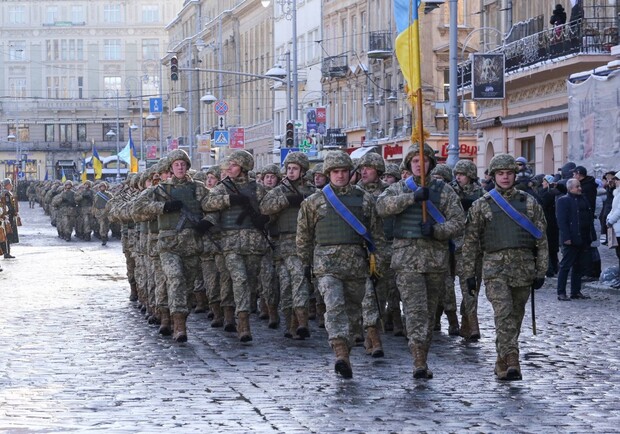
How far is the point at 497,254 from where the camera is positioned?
12477 mm

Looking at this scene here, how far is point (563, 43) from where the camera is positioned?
35750mm

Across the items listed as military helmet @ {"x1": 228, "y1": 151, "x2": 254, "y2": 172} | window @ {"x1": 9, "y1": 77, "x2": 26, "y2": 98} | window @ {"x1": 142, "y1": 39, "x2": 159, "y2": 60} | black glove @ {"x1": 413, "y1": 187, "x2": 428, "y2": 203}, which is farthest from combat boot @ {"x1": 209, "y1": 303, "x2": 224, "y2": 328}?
window @ {"x1": 9, "y1": 77, "x2": 26, "y2": 98}

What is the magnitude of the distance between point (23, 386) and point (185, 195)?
4.21m

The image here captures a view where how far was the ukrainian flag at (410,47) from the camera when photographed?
14320 mm

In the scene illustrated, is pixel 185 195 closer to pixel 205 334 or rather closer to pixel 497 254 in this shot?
pixel 205 334

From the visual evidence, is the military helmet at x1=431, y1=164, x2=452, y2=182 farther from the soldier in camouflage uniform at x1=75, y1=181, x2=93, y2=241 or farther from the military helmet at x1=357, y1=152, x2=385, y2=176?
the soldier in camouflage uniform at x1=75, y1=181, x2=93, y2=241

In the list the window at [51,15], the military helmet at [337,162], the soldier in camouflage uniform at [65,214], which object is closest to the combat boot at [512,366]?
the military helmet at [337,162]

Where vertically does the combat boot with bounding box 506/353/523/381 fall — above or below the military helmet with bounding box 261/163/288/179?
below

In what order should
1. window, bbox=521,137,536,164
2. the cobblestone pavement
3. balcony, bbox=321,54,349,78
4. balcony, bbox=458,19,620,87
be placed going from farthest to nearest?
balcony, bbox=321,54,349,78, window, bbox=521,137,536,164, balcony, bbox=458,19,620,87, the cobblestone pavement

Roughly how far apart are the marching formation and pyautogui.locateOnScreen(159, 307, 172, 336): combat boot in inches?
0.6

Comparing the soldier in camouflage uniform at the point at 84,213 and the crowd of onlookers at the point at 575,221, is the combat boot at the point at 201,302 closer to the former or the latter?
the crowd of onlookers at the point at 575,221

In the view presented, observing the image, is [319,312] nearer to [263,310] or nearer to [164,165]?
[263,310]

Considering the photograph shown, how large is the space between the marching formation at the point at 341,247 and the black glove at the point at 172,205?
0.5 inches

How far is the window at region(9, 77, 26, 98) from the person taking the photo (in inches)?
5950
